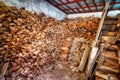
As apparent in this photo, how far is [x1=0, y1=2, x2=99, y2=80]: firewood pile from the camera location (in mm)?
2967

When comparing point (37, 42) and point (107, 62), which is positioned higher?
point (37, 42)

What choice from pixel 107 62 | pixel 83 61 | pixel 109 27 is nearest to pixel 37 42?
pixel 83 61

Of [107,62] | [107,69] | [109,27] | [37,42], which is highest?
[109,27]

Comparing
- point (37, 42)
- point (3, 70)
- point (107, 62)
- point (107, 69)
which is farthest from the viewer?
point (37, 42)

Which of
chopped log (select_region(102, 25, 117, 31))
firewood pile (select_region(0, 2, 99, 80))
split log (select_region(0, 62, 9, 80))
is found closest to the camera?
split log (select_region(0, 62, 9, 80))

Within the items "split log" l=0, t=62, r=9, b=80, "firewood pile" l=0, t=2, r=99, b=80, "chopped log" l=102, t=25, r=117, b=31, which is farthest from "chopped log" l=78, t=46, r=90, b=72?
"split log" l=0, t=62, r=9, b=80

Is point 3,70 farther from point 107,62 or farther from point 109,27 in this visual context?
point 109,27

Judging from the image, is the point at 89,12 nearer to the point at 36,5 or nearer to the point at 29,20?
the point at 36,5

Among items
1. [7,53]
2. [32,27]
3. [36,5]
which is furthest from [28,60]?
[36,5]

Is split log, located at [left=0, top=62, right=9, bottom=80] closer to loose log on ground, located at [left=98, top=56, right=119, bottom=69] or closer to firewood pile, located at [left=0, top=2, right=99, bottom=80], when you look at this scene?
firewood pile, located at [left=0, top=2, right=99, bottom=80]

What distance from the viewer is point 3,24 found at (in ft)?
9.70

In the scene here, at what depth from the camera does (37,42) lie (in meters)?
3.92

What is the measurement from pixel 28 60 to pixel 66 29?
9.90ft

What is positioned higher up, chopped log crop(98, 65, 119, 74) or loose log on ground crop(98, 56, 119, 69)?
loose log on ground crop(98, 56, 119, 69)
